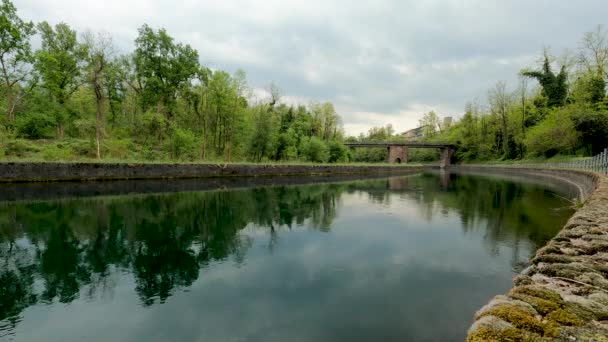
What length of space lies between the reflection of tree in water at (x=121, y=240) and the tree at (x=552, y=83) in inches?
2095

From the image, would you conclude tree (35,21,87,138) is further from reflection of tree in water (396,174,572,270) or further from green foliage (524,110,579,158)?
green foliage (524,110,579,158)

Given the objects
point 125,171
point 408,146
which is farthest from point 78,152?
point 408,146

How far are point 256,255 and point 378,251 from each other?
11.0 feet

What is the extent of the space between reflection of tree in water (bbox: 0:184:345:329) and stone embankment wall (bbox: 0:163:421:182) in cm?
853

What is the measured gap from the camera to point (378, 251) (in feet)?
26.9

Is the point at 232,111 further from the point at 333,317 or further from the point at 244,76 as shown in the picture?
the point at 333,317

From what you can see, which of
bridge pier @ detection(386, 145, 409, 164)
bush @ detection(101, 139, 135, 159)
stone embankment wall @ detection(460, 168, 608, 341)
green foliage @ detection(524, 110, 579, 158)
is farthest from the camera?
bridge pier @ detection(386, 145, 409, 164)

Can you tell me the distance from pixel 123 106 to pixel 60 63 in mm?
8255

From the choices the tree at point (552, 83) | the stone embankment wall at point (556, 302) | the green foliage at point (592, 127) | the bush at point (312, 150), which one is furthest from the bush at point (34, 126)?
the tree at point (552, 83)

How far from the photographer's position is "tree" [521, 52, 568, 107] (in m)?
47.6

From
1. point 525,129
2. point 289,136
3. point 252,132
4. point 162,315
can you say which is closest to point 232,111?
point 252,132

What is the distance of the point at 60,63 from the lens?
33.3 m

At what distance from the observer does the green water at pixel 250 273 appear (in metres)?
4.53

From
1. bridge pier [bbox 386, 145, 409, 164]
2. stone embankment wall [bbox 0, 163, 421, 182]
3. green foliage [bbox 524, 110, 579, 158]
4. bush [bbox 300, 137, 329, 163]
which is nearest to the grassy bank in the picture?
stone embankment wall [bbox 0, 163, 421, 182]
